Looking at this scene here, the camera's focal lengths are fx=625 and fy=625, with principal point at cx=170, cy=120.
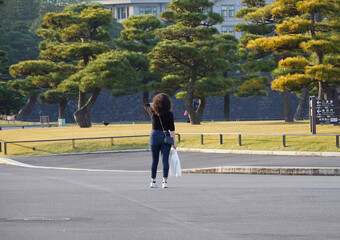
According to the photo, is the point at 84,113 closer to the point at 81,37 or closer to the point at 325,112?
the point at 81,37

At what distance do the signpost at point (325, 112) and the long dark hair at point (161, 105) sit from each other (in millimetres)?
17406

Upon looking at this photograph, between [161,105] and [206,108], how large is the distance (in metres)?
64.2

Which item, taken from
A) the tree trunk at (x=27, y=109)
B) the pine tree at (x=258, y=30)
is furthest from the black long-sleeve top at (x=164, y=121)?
the tree trunk at (x=27, y=109)

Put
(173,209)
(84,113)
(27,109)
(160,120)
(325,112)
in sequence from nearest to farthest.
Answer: (173,209) → (160,120) → (325,112) → (84,113) → (27,109)

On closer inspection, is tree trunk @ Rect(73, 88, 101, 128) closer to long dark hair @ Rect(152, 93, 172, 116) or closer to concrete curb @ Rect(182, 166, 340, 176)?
concrete curb @ Rect(182, 166, 340, 176)

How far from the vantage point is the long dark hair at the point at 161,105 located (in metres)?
12.1

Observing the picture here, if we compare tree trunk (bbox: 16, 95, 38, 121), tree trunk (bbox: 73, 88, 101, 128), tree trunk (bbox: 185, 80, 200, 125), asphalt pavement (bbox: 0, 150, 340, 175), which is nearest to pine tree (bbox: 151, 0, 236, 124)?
tree trunk (bbox: 185, 80, 200, 125)

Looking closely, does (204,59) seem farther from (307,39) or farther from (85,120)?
(307,39)

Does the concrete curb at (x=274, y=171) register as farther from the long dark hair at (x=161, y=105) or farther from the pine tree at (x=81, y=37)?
the pine tree at (x=81, y=37)

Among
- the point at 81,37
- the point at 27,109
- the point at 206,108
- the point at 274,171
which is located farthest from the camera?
the point at 206,108

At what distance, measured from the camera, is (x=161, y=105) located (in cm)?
1208

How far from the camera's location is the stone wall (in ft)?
246

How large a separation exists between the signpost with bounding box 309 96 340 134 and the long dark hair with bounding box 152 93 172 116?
57.1 feet

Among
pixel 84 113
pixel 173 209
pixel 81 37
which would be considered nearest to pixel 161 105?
pixel 173 209
